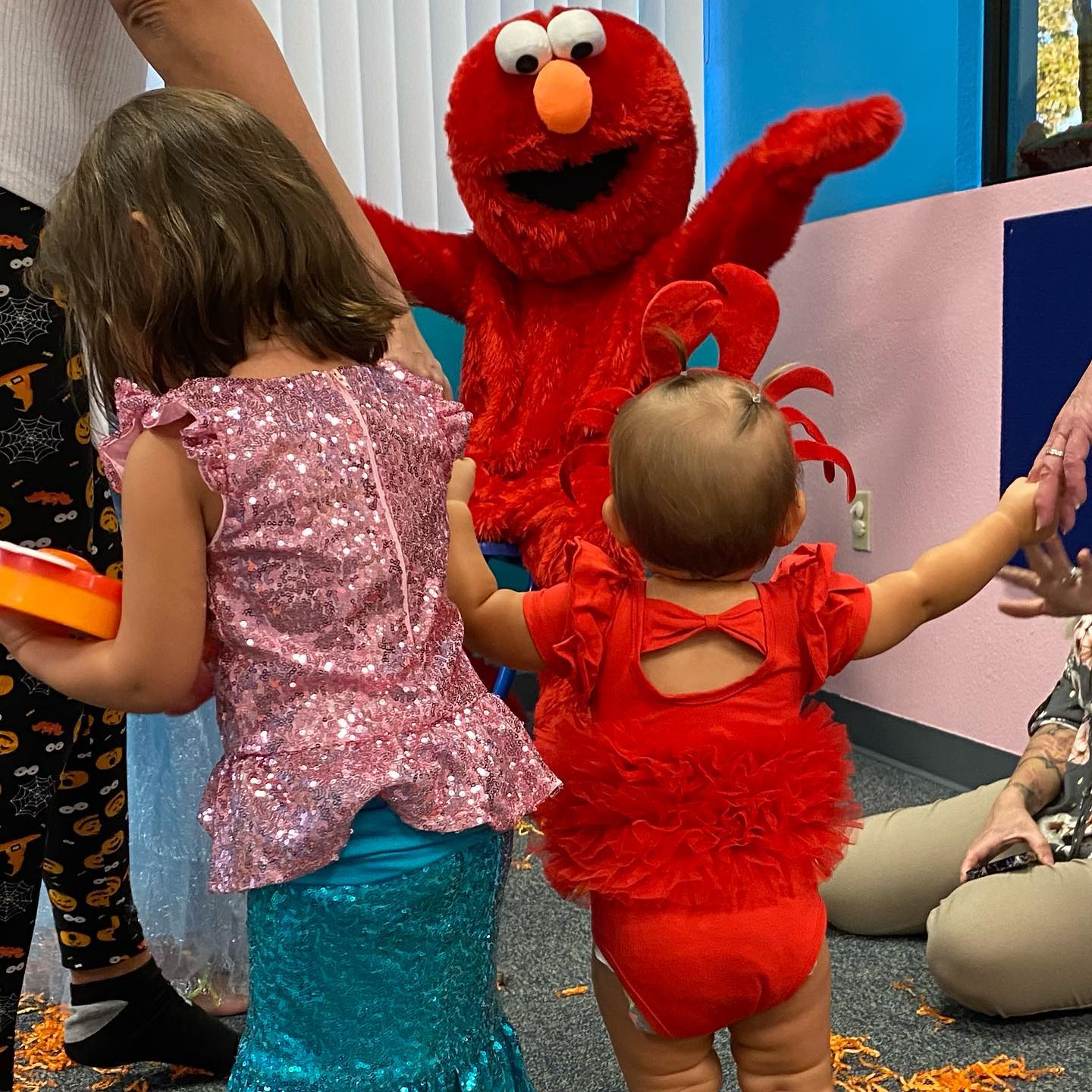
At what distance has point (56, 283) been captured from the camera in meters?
0.81

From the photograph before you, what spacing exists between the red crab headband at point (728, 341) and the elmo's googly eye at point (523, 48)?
2.79 ft

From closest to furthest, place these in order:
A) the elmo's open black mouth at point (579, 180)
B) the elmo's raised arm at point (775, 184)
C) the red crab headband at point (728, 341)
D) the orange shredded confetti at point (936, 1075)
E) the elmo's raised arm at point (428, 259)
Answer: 1. the red crab headband at point (728, 341)
2. the orange shredded confetti at point (936, 1075)
3. the elmo's raised arm at point (775, 184)
4. the elmo's open black mouth at point (579, 180)
5. the elmo's raised arm at point (428, 259)

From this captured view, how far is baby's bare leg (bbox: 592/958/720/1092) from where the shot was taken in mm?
962

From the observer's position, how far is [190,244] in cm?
74

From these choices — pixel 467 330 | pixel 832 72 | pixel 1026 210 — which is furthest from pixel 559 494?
pixel 832 72

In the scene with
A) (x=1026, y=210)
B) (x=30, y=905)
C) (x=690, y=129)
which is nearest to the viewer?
(x=30, y=905)

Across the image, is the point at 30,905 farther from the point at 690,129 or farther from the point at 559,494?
the point at 690,129

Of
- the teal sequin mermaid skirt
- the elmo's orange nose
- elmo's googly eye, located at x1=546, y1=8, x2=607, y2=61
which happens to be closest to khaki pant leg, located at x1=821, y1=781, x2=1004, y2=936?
the teal sequin mermaid skirt

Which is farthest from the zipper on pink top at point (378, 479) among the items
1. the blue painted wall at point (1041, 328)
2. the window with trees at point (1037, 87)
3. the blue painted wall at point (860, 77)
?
the blue painted wall at point (860, 77)

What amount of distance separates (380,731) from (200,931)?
82 centimetres

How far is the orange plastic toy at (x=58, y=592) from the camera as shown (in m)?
0.73

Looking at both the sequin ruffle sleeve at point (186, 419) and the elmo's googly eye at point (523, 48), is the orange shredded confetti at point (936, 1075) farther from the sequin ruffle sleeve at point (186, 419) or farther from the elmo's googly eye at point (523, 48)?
the elmo's googly eye at point (523, 48)

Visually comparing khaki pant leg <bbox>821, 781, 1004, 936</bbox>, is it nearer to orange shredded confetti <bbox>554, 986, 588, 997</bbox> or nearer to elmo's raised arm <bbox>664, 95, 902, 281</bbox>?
orange shredded confetti <bbox>554, 986, 588, 997</bbox>

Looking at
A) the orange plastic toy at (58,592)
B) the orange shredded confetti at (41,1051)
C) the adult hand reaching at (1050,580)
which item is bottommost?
the orange shredded confetti at (41,1051)
